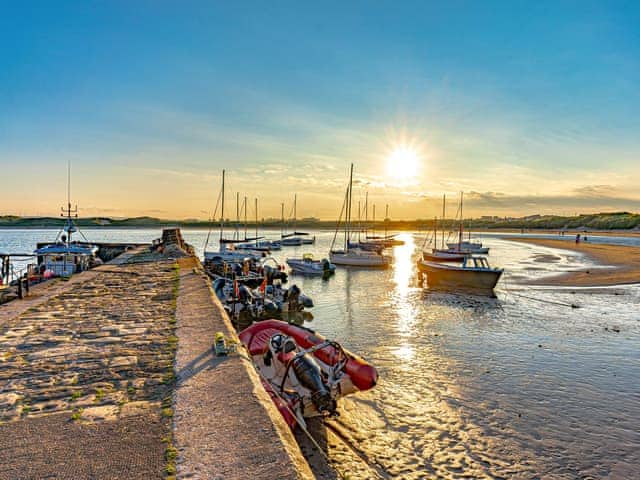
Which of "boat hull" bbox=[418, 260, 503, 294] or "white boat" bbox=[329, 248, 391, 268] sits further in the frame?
"white boat" bbox=[329, 248, 391, 268]

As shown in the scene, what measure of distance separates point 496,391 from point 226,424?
7.43 meters

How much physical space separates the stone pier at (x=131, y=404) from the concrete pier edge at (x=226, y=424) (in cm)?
1

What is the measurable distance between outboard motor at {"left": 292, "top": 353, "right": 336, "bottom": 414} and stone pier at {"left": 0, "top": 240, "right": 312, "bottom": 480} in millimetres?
1075

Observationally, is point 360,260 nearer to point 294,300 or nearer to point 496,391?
point 294,300

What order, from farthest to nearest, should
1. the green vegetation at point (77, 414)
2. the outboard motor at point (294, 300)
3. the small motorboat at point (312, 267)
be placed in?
the small motorboat at point (312, 267)
the outboard motor at point (294, 300)
the green vegetation at point (77, 414)

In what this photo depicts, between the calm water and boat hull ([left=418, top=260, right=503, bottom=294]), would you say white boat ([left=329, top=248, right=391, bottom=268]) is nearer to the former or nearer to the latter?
boat hull ([left=418, top=260, right=503, bottom=294])

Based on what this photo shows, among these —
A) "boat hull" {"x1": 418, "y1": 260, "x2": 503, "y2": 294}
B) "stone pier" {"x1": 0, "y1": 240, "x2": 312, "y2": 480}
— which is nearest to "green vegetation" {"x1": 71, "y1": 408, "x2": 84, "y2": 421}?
"stone pier" {"x1": 0, "y1": 240, "x2": 312, "y2": 480}

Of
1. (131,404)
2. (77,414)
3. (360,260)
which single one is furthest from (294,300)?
(360,260)

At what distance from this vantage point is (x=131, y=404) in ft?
16.9

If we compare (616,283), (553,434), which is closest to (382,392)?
(553,434)

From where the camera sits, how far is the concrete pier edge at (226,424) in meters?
3.80

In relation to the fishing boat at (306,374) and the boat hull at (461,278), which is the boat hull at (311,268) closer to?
the boat hull at (461,278)

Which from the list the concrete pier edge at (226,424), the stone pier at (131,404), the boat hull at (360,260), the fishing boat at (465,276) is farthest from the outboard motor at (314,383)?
the boat hull at (360,260)

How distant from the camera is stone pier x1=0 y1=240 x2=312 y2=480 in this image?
384 cm
